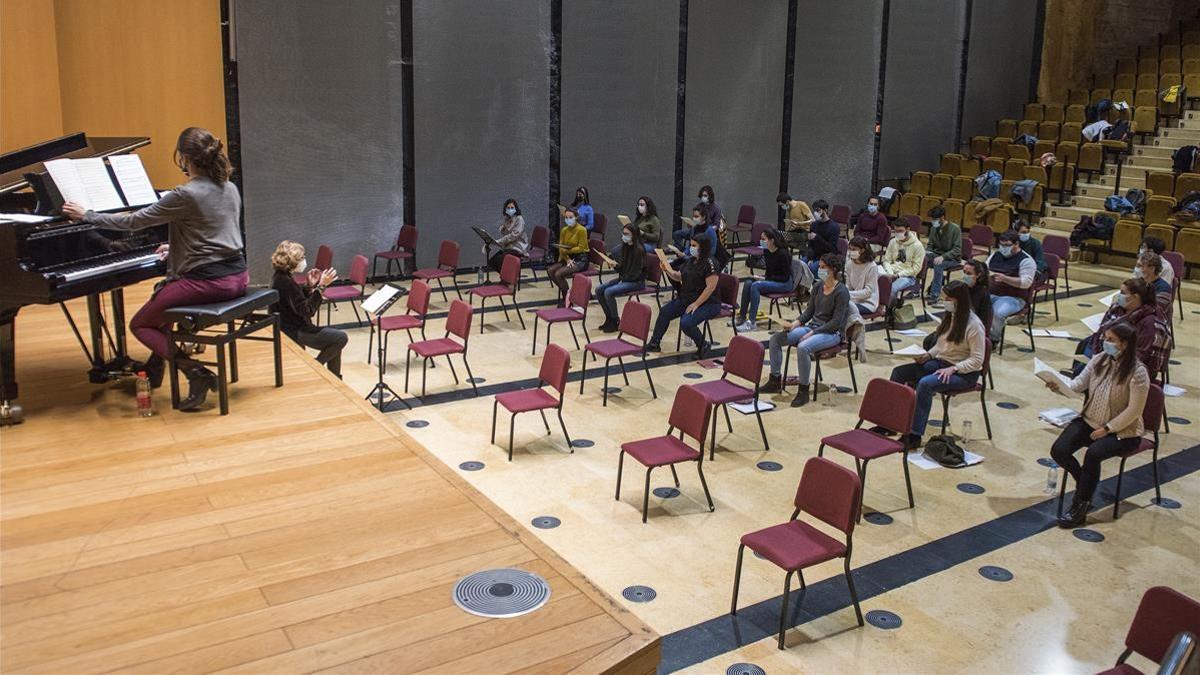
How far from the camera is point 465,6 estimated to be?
1186cm

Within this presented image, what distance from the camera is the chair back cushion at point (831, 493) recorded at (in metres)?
4.44

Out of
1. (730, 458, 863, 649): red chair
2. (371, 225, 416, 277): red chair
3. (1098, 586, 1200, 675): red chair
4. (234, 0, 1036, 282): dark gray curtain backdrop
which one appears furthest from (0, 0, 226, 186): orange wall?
(1098, 586, 1200, 675): red chair

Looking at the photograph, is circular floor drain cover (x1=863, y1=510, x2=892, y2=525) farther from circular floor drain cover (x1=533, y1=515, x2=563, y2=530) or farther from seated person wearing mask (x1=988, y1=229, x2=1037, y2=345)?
seated person wearing mask (x1=988, y1=229, x2=1037, y2=345)

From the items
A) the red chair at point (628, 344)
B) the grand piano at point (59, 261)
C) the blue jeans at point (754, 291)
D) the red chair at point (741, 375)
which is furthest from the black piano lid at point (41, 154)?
the blue jeans at point (754, 291)

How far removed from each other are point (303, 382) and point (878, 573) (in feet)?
11.0

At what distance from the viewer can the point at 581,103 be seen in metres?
13.0

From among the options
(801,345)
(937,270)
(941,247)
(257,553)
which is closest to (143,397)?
(257,553)

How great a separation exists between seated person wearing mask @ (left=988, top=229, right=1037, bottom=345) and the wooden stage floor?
6.14m

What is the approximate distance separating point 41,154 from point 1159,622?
5925 millimetres

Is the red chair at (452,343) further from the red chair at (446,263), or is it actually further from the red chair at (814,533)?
the red chair at (814,533)

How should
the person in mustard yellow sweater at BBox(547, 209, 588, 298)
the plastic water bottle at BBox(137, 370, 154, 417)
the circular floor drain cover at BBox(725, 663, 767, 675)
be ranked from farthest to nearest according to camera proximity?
the person in mustard yellow sweater at BBox(547, 209, 588, 298), the plastic water bottle at BBox(137, 370, 154, 417), the circular floor drain cover at BBox(725, 663, 767, 675)

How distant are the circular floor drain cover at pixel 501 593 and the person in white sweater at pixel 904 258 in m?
6.94

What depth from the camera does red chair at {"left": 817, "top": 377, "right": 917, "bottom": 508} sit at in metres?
5.70

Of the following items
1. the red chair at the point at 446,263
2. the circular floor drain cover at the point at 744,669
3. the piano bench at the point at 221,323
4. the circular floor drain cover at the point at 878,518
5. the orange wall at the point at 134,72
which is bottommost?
the circular floor drain cover at the point at 744,669
